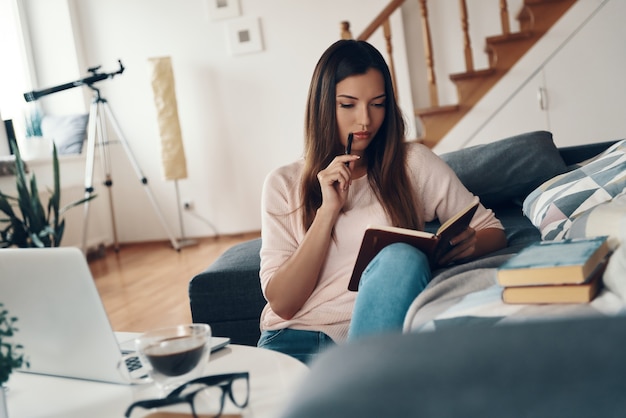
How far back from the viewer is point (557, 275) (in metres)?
0.94

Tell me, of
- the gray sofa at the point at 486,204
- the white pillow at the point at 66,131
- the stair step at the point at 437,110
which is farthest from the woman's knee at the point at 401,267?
the white pillow at the point at 66,131

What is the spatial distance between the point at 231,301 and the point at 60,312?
1181 mm

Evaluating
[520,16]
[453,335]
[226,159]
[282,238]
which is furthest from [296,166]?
[226,159]

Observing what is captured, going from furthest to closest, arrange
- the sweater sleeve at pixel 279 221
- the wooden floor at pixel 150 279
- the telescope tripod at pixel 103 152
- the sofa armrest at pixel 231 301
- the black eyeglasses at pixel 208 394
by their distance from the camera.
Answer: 1. the telescope tripod at pixel 103 152
2. the wooden floor at pixel 150 279
3. the sofa armrest at pixel 231 301
4. the sweater sleeve at pixel 279 221
5. the black eyeglasses at pixel 208 394

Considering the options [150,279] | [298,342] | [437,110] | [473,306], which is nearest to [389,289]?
[473,306]

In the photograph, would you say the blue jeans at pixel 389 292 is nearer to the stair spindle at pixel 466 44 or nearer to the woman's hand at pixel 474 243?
the woman's hand at pixel 474 243

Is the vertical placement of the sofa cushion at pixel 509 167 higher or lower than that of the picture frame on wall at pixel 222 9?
lower

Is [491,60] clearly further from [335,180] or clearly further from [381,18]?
[335,180]

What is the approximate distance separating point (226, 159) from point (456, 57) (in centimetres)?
193

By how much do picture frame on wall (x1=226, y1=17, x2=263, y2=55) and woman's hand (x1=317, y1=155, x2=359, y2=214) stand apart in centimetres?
409

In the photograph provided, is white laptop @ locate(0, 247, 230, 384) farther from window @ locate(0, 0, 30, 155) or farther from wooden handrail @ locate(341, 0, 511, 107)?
window @ locate(0, 0, 30, 155)

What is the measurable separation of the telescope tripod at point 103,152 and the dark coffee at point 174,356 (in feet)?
14.3

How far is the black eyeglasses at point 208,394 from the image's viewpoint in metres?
0.86

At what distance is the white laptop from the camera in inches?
36.9
